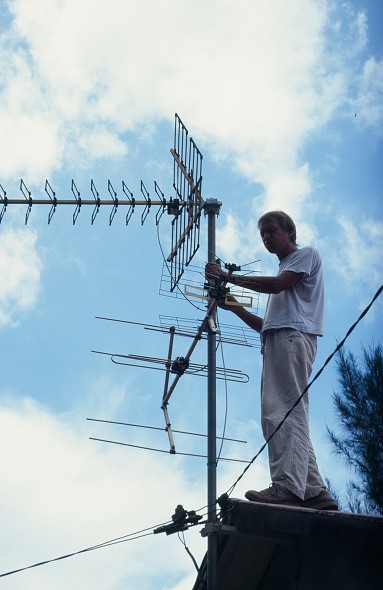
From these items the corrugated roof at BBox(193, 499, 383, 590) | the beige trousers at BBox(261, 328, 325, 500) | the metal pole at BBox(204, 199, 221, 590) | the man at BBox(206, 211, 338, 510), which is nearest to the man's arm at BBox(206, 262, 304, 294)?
the man at BBox(206, 211, 338, 510)

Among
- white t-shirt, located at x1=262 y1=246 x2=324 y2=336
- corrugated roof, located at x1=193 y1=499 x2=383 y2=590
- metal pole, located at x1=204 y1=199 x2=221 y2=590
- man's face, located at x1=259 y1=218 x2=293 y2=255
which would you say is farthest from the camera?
man's face, located at x1=259 y1=218 x2=293 y2=255

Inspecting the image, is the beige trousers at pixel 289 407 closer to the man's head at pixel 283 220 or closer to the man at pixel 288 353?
the man at pixel 288 353

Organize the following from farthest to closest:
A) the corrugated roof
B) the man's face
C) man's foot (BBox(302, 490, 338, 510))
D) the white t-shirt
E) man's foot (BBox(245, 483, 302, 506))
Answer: the man's face
the white t-shirt
man's foot (BBox(302, 490, 338, 510))
man's foot (BBox(245, 483, 302, 506))
the corrugated roof

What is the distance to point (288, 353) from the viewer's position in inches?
218

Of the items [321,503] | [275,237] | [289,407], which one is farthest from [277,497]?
[275,237]

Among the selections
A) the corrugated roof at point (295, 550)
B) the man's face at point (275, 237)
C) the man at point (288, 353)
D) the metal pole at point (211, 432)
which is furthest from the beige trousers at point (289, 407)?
the man's face at point (275, 237)

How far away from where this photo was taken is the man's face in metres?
5.91

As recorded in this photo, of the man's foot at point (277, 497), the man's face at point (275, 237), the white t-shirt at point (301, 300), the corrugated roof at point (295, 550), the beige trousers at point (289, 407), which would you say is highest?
the man's face at point (275, 237)

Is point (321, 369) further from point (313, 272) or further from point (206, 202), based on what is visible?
point (206, 202)

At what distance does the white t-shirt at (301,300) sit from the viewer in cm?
563

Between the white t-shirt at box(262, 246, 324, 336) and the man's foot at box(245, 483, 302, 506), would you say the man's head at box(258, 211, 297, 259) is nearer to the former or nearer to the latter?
the white t-shirt at box(262, 246, 324, 336)

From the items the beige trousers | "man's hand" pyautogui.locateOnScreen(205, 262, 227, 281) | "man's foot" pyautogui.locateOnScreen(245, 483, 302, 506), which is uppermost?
"man's hand" pyautogui.locateOnScreen(205, 262, 227, 281)

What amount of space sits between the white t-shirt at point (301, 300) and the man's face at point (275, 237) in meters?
0.10

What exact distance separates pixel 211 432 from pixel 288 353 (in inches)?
29.6
